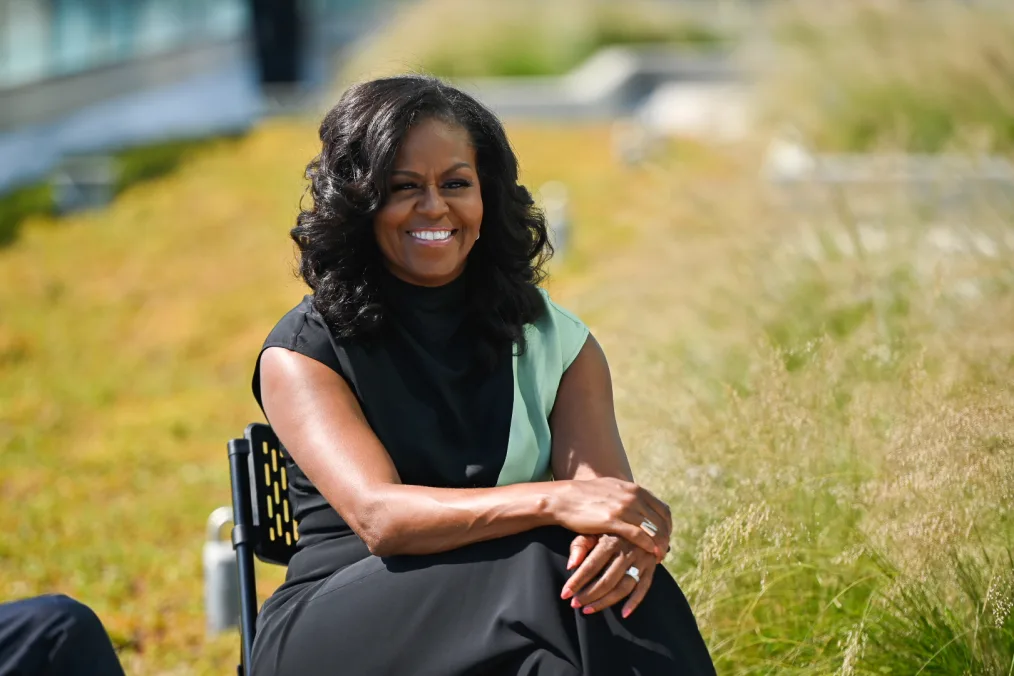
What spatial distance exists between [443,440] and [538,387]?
0.83ft

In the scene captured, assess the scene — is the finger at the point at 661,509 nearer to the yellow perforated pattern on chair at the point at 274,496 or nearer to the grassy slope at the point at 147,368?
the yellow perforated pattern on chair at the point at 274,496

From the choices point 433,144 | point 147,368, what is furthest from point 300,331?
point 147,368

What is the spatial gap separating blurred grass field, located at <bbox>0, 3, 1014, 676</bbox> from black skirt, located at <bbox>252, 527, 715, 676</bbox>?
0.94ft

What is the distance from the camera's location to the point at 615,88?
39.0ft

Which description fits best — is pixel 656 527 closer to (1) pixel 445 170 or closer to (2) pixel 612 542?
(2) pixel 612 542

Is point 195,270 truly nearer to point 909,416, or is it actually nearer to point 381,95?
point 381,95

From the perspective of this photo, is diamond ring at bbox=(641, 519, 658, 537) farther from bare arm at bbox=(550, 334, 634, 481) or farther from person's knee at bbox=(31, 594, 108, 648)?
person's knee at bbox=(31, 594, 108, 648)

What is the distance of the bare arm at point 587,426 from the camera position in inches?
102

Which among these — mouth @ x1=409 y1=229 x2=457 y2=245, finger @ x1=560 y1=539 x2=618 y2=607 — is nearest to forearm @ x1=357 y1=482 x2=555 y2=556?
finger @ x1=560 y1=539 x2=618 y2=607

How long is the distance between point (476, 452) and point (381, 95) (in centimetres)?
77

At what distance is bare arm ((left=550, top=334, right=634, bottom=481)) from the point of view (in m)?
2.59

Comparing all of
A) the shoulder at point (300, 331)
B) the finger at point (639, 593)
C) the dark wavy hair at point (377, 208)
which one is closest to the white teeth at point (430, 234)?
the dark wavy hair at point (377, 208)

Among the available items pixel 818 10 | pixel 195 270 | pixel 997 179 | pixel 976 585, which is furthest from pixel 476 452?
pixel 818 10

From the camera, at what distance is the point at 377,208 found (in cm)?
256
